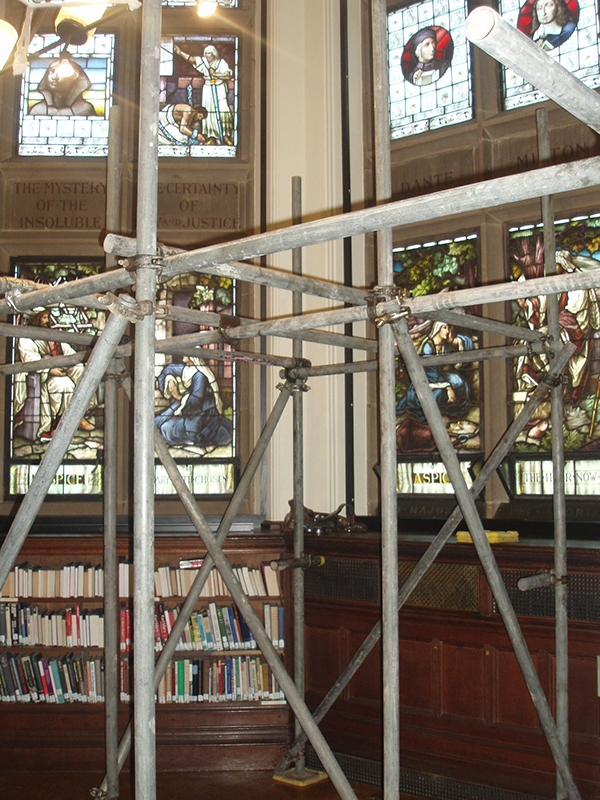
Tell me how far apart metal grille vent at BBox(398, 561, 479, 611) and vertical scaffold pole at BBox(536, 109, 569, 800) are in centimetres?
71

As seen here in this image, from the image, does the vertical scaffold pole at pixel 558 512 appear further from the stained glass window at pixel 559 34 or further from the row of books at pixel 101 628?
the stained glass window at pixel 559 34

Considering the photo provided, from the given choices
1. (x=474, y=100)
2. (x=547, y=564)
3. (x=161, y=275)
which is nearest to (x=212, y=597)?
(x=547, y=564)

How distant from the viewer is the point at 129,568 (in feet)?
14.7

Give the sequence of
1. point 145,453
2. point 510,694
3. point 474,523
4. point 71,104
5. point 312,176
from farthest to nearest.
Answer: point 71,104 → point 312,176 → point 510,694 → point 474,523 → point 145,453

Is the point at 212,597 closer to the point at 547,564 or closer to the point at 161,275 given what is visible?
the point at 547,564

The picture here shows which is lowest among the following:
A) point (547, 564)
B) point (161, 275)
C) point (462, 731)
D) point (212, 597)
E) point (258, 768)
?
point (258, 768)

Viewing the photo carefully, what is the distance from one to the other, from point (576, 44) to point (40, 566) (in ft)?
14.3

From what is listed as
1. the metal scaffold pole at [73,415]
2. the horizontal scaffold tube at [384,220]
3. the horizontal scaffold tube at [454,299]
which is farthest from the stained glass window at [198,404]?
the metal scaffold pole at [73,415]

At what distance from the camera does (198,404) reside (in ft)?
18.3

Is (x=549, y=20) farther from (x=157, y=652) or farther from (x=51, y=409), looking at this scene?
(x=157, y=652)

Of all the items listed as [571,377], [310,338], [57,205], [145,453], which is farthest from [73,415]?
[57,205]

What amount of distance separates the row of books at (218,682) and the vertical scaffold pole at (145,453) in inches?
104

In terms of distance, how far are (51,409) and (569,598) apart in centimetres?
358

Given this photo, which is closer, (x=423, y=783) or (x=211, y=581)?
(x=423, y=783)
